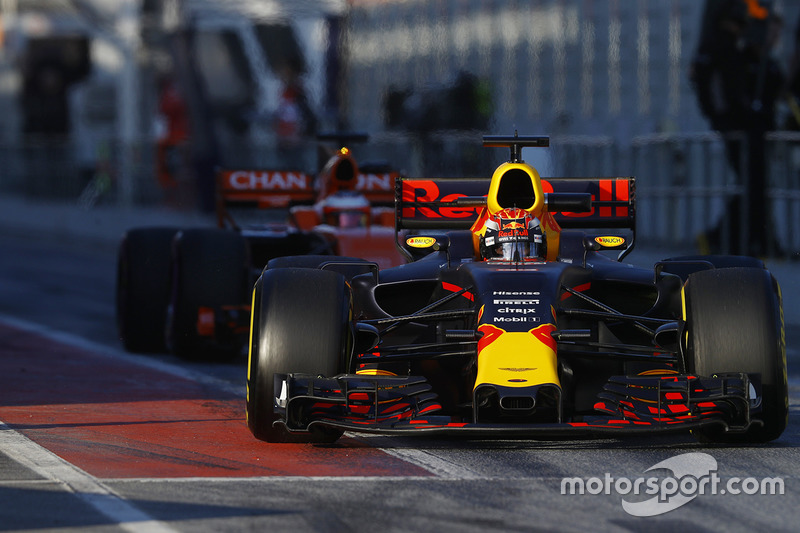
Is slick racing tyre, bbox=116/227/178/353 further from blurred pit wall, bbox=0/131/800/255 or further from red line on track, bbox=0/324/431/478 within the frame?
blurred pit wall, bbox=0/131/800/255

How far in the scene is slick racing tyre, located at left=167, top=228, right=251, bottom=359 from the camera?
11.8 m

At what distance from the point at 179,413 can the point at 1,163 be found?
959 inches

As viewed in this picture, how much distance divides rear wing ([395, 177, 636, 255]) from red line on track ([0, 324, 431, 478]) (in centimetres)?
154

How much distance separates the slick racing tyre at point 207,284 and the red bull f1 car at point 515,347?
8.96ft

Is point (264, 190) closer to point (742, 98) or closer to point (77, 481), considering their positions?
point (742, 98)

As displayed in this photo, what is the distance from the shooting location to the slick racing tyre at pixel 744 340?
25.9 feet

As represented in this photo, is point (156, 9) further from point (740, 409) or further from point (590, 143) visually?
point (740, 409)

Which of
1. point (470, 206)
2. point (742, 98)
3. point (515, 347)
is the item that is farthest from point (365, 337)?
point (742, 98)

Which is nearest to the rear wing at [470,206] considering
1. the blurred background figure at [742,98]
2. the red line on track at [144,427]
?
the red line on track at [144,427]

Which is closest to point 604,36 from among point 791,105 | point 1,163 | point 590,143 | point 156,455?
point 590,143

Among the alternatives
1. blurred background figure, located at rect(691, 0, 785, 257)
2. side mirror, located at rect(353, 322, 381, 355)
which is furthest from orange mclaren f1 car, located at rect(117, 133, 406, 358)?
blurred background figure, located at rect(691, 0, 785, 257)

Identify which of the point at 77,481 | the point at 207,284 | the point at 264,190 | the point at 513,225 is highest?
the point at 513,225

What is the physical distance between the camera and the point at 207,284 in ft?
38.7

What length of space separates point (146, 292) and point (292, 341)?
15.4 feet
